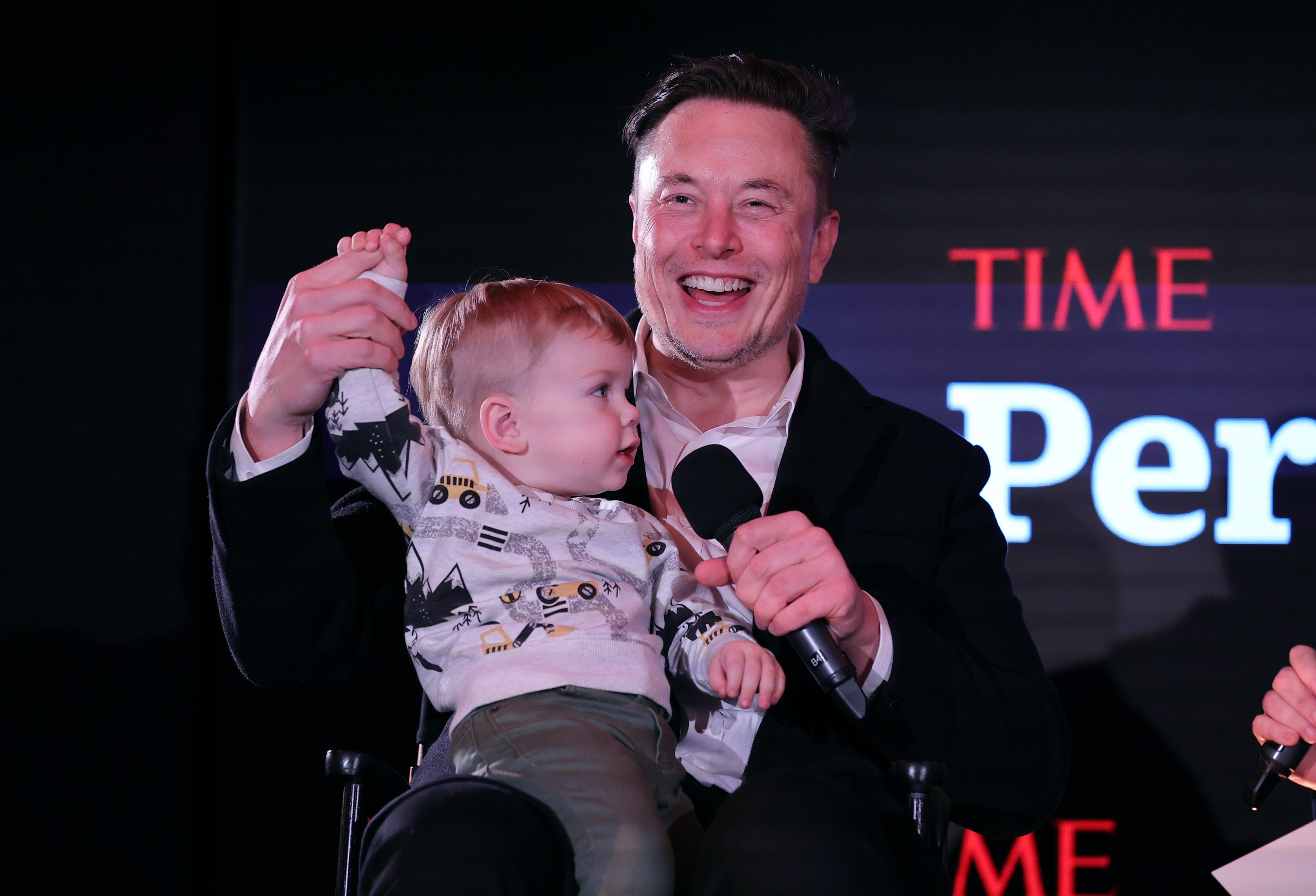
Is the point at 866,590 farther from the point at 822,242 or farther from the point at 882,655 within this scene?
the point at 822,242

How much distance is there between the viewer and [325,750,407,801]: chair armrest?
141 centimetres

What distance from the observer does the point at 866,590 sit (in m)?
1.78

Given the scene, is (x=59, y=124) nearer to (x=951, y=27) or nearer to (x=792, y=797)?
(x=951, y=27)

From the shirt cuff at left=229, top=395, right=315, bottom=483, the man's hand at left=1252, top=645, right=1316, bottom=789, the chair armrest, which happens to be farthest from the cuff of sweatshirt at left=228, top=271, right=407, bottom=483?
the man's hand at left=1252, top=645, right=1316, bottom=789

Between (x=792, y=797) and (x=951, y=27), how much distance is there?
9.10 feet

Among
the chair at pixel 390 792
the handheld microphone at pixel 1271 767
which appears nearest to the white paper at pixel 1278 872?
the handheld microphone at pixel 1271 767

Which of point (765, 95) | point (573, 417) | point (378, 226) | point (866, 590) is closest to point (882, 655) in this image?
point (866, 590)

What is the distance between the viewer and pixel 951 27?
335 centimetres

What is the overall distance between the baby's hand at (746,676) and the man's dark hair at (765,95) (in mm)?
1024

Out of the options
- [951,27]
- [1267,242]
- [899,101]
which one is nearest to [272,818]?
[899,101]

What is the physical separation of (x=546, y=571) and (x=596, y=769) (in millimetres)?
273

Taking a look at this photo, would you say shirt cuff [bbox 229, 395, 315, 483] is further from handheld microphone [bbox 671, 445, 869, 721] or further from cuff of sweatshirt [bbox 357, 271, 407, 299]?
handheld microphone [bbox 671, 445, 869, 721]

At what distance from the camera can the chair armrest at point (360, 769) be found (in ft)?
4.64

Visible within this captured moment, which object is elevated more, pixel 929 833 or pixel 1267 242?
pixel 1267 242
